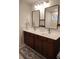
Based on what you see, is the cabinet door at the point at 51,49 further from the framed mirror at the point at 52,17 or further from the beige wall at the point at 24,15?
the beige wall at the point at 24,15

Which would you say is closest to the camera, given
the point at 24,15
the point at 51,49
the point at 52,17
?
the point at 51,49

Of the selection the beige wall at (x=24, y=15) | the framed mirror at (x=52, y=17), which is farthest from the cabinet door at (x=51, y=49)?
the beige wall at (x=24, y=15)

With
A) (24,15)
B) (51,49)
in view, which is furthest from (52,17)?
(24,15)

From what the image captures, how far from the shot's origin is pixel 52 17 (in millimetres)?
3285

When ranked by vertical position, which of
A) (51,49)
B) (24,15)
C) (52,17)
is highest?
(24,15)

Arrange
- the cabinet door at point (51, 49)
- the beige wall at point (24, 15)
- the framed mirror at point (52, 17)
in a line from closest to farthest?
the cabinet door at point (51, 49) → the framed mirror at point (52, 17) → the beige wall at point (24, 15)

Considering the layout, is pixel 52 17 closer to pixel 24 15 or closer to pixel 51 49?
pixel 51 49

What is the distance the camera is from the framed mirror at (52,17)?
3096mm
